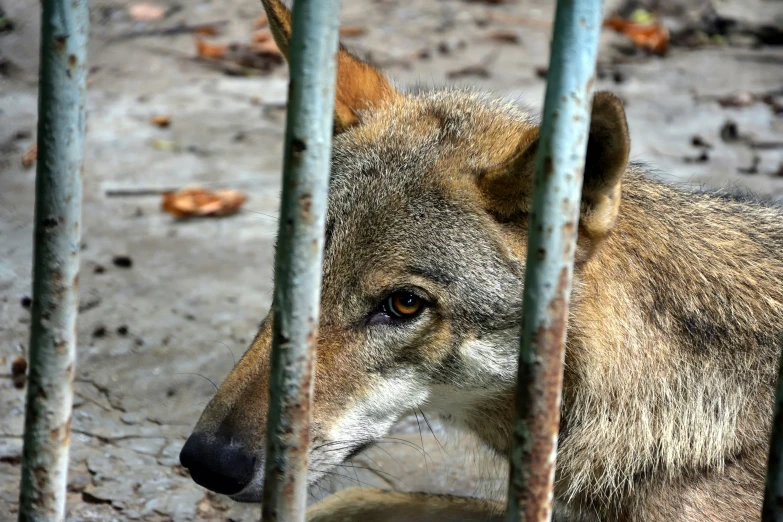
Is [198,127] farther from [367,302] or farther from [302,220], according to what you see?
[302,220]

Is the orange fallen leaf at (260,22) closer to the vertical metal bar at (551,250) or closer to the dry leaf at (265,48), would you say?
the dry leaf at (265,48)

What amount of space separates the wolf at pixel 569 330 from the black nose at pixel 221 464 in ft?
0.59

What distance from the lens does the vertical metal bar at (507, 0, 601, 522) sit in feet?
5.62

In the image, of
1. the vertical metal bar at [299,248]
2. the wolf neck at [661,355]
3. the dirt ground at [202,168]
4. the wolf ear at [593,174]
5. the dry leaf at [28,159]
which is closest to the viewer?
the vertical metal bar at [299,248]

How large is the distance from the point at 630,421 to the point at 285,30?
1.72 metres

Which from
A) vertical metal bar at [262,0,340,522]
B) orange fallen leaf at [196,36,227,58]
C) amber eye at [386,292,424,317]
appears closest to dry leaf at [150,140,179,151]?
orange fallen leaf at [196,36,227,58]

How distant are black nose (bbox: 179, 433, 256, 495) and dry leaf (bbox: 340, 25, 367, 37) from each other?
21.9 ft

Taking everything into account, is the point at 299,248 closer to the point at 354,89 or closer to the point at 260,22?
the point at 354,89

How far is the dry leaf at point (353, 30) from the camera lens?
342 inches

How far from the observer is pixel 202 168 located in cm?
638

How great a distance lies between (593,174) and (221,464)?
1.34 m

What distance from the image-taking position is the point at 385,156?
305 centimetres

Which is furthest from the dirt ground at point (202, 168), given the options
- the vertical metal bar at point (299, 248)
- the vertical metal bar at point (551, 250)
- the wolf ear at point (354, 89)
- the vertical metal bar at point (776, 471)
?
the vertical metal bar at point (776, 471)

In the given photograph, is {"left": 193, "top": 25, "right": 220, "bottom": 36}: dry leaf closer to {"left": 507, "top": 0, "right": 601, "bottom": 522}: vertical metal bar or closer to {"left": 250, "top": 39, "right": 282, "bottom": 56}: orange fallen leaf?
{"left": 250, "top": 39, "right": 282, "bottom": 56}: orange fallen leaf
